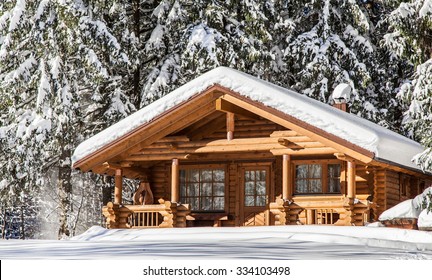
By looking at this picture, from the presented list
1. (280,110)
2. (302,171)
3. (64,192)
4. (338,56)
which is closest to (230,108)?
(280,110)

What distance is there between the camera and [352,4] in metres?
36.0

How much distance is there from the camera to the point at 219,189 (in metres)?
27.9

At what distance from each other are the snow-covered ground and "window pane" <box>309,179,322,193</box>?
3843 mm

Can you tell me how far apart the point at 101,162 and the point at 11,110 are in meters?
7.67

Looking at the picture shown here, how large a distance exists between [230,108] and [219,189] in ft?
9.98

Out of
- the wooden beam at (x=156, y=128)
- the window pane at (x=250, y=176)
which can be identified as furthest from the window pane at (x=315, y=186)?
the wooden beam at (x=156, y=128)

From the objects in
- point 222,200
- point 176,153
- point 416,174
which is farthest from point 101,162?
point 416,174

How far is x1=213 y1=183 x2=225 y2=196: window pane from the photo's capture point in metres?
27.9

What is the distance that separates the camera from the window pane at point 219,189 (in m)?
27.9

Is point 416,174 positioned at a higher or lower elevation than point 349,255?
higher

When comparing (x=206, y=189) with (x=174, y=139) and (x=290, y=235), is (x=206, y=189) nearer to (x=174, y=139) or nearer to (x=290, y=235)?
(x=174, y=139)

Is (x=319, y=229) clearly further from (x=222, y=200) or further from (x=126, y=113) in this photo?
(x=126, y=113)

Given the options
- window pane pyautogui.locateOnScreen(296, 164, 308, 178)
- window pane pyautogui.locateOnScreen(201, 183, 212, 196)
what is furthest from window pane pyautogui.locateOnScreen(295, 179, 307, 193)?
window pane pyautogui.locateOnScreen(201, 183, 212, 196)

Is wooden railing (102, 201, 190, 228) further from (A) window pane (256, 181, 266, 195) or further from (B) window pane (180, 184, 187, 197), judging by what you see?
(A) window pane (256, 181, 266, 195)
